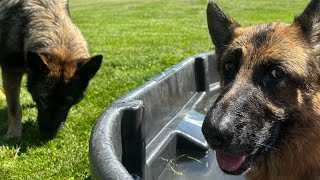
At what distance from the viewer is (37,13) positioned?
5859 mm

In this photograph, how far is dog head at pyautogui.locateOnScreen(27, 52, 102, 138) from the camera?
17.1 ft

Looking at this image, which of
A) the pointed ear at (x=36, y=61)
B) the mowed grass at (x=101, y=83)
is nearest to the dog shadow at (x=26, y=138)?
the mowed grass at (x=101, y=83)

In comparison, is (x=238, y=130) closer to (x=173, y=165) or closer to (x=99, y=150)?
(x=99, y=150)

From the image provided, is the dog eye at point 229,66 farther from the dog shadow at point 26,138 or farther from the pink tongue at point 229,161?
the dog shadow at point 26,138

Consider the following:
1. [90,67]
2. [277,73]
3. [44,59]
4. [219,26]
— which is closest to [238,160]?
[277,73]

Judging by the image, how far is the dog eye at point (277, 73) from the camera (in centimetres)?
345

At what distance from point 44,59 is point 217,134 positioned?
2633mm

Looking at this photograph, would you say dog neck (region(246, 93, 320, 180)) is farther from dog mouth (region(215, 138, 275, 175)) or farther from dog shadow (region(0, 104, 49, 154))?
dog shadow (region(0, 104, 49, 154))

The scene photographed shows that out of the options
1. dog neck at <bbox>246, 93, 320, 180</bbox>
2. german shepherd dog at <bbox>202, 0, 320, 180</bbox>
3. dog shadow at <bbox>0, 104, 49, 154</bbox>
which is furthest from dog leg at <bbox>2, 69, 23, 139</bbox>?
dog neck at <bbox>246, 93, 320, 180</bbox>

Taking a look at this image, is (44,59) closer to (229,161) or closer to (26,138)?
(26,138)

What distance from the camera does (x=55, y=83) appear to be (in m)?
5.20

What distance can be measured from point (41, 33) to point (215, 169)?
249 cm

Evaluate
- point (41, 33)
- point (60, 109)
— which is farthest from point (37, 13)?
point (60, 109)

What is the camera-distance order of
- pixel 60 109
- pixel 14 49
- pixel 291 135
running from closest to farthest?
1. pixel 291 135
2. pixel 60 109
3. pixel 14 49
